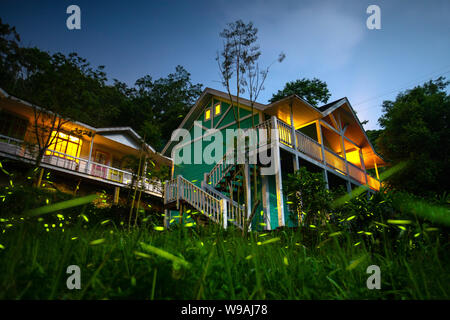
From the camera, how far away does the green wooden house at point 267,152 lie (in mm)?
9219

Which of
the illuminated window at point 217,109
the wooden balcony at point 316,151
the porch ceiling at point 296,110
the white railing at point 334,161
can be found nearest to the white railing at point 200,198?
the wooden balcony at point 316,151

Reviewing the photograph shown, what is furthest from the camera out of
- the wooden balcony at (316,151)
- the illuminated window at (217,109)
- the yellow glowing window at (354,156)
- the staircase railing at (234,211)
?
the yellow glowing window at (354,156)

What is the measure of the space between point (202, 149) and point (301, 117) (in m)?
6.49

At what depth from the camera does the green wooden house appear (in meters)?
9.22

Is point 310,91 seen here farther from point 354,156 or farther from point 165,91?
point 165,91

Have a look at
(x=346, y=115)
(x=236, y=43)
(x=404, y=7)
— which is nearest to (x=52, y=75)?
(x=236, y=43)

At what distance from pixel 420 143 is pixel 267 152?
10437mm

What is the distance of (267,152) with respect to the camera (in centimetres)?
1017

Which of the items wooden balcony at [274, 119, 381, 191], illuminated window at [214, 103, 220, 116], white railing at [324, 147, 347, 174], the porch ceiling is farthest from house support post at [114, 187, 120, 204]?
white railing at [324, 147, 347, 174]

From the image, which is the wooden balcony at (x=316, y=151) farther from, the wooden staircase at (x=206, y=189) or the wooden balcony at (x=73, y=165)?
the wooden balcony at (x=73, y=165)

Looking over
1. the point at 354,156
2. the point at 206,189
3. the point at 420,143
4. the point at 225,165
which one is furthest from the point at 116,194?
the point at 420,143

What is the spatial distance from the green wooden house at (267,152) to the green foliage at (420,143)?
6.36 ft
